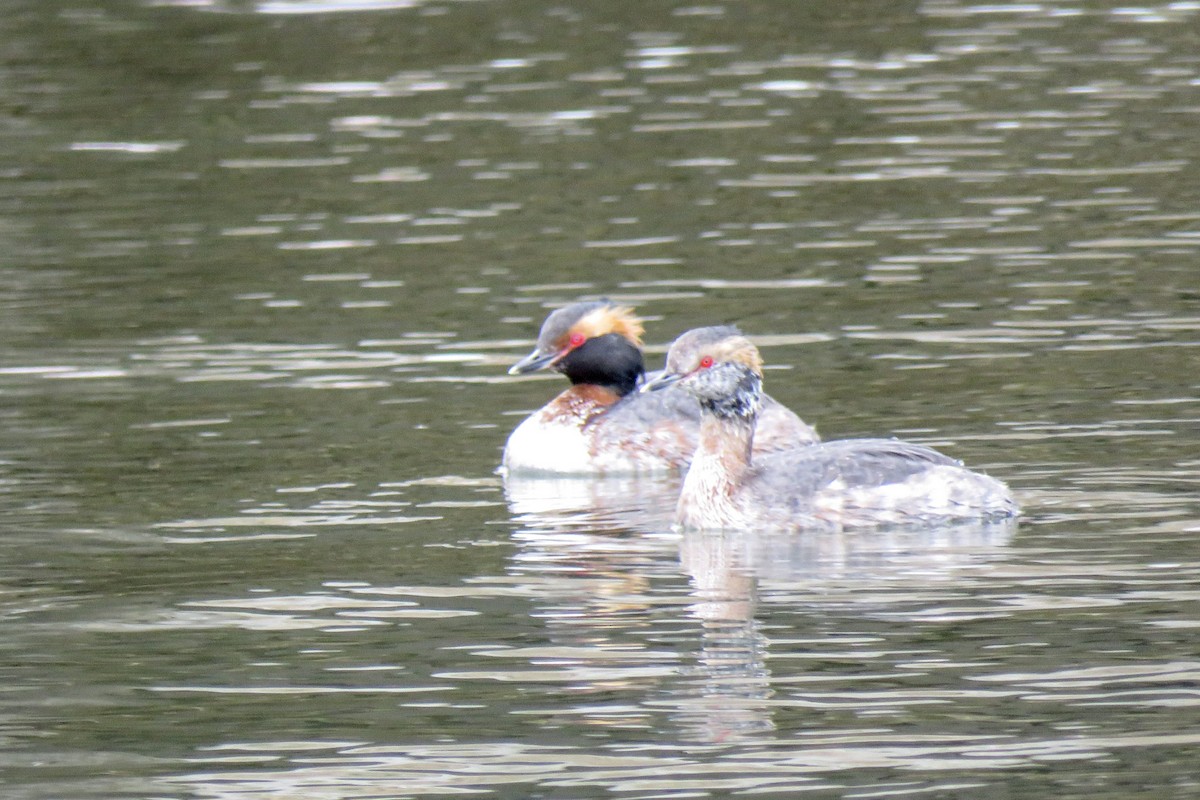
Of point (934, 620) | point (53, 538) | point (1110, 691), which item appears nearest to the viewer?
point (1110, 691)

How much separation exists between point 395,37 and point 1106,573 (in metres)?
24.6

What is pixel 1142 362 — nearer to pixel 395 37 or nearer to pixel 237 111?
pixel 237 111

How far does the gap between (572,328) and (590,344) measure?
0.20 m

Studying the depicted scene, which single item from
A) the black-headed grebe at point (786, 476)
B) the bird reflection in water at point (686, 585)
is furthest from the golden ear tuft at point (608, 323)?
the black-headed grebe at point (786, 476)

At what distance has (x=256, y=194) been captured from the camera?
2511 centimetres

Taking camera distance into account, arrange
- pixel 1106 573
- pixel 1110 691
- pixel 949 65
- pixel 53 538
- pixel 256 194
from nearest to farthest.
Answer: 1. pixel 1110 691
2. pixel 1106 573
3. pixel 53 538
4. pixel 256 194
5. pixel 949 65

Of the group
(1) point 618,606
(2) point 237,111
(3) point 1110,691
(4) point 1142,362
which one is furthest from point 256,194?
(3) point 1110,691

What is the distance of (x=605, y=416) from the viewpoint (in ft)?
51.8

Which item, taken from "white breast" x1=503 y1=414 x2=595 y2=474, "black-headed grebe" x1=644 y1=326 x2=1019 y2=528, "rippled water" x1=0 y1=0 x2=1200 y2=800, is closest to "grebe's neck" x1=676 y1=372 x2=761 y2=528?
"black-headed grebe" x1=644 y1=326 x2=1019 y2=528

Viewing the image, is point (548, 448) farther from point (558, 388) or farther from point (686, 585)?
point (558, 388)

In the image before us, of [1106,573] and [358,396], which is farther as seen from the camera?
[358,396]

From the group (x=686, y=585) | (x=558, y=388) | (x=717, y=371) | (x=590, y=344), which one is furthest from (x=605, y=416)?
(x=686, y=585)

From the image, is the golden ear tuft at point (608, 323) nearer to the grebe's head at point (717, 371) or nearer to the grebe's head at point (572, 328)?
the grebe's head at point (572, 328)

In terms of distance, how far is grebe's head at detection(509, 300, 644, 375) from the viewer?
1620cm
